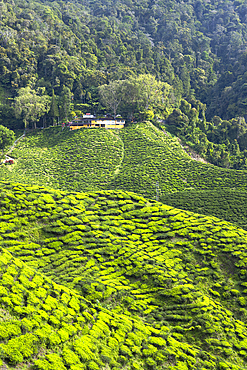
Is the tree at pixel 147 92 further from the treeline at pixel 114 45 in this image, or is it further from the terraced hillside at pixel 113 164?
the treeline at pixel 114 45

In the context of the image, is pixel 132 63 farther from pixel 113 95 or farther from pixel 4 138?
pixel 4 138

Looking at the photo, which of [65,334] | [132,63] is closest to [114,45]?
[132,63]

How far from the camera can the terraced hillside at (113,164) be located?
66375 millimetres

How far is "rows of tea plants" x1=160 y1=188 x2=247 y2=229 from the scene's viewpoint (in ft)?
186

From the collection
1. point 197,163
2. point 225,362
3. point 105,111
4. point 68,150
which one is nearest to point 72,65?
point 105,111

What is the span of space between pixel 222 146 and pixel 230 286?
207 feet

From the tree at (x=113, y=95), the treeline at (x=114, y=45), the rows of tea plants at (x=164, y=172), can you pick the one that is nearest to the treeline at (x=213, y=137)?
the rows of tea plants at (x=164, y=172)

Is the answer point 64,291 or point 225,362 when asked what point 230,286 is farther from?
point 64,291

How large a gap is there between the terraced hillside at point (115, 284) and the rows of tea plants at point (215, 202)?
590 inches

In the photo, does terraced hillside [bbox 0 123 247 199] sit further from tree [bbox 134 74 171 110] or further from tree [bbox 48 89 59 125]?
tree [bbox 134 74 171 110]

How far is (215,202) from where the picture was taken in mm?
59750

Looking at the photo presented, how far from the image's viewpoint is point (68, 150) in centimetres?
7912

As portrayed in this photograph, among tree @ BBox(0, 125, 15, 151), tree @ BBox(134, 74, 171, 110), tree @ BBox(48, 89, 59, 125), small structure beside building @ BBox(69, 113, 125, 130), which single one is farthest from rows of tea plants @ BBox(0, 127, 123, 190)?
tree @ BBox(134, 74, 171, 110)

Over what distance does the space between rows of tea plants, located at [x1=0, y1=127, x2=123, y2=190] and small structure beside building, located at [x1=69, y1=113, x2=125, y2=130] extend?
3204mm
